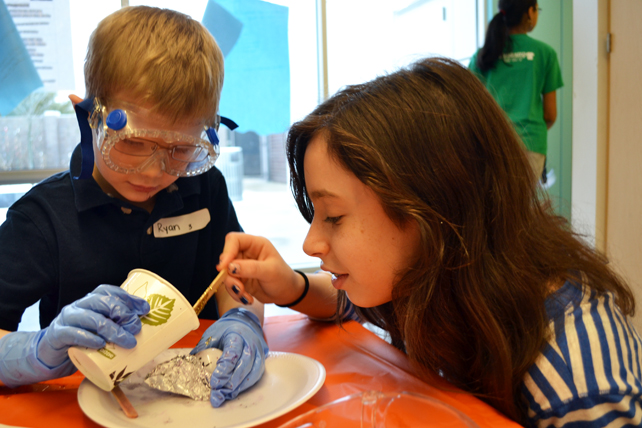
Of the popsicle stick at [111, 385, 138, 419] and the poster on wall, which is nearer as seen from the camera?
the popsicle stick at [111, 385, 138, 419]

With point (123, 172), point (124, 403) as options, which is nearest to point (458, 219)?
point (124, 403)

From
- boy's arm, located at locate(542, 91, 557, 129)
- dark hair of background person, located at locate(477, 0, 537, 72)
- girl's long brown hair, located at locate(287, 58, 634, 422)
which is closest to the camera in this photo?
girl's long brown hair, located at locate(287, 58, 634, 422)

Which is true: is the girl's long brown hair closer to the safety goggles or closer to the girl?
the girl

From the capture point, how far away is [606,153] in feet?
9.99

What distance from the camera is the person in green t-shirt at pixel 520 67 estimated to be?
281cm

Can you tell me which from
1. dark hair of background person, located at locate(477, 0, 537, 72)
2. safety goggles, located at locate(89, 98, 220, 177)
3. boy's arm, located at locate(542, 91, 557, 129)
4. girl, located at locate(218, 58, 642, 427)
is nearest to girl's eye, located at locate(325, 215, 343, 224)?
girl, located at locate(218, 58, 642, 427)

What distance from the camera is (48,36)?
257 centimetres

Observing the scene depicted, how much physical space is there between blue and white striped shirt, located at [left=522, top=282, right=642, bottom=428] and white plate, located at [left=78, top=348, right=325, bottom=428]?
32cm

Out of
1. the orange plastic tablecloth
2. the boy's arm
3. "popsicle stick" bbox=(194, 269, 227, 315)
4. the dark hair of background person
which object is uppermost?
the dark hair of background person

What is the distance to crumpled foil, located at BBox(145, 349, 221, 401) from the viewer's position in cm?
71

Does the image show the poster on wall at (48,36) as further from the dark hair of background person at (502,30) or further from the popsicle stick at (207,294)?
the dark hair of background person at (502,30)

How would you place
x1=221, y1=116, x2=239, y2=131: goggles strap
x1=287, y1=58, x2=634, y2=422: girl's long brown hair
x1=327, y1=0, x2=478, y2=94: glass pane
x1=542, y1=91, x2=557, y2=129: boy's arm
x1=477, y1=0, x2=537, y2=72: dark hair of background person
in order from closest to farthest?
1. x1=287, y1=58, x2=634, y2=422: girl's long brown hair
2. x1=221, y1=116, x2=239, y2=131: goggles strap
3. x1=477, y1=0, x2=537, y2=72: dark hair of background person
4. x1=542, y1=91, x2=557, y2=129: boy's arm
5. x1=327, y1=0, x2=478, y2=94: glass pane

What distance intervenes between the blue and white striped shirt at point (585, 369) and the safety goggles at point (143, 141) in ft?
2.46

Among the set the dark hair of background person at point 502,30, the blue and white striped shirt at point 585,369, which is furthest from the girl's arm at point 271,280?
the dark hair of background person at point 502,30
